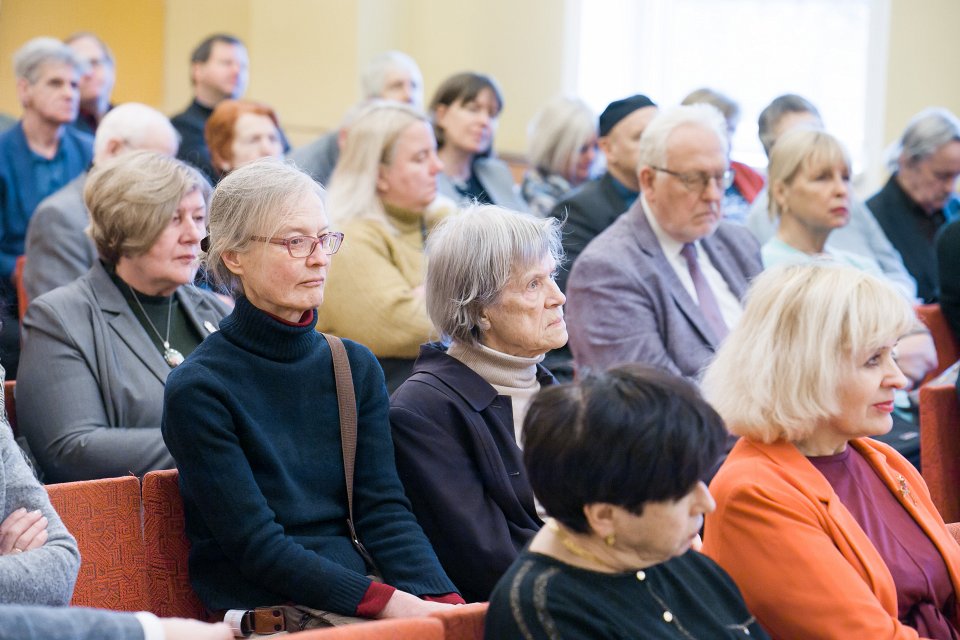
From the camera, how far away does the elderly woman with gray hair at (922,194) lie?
17.2ft

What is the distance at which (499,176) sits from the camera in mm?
5496

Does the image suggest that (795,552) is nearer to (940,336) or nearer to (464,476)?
(464,476)

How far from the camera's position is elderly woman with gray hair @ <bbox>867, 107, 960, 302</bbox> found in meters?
5.23

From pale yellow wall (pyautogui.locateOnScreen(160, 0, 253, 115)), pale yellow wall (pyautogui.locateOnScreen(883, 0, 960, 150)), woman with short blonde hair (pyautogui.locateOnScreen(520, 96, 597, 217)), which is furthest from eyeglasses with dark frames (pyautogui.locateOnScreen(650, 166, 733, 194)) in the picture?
pale yellow wall (pyautogui.locateOnScreen(883, 0, 960, 150))

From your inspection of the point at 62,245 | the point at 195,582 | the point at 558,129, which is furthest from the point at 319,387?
the point at 558,129

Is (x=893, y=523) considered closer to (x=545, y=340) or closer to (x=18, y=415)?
(x=545, y=340)

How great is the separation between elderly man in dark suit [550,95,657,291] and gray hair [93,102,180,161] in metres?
1.46

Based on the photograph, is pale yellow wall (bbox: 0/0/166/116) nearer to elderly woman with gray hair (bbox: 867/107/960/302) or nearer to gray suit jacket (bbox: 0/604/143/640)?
elderly woman with gray hair (bbox: 867/107/960/302)

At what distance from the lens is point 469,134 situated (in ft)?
17.4

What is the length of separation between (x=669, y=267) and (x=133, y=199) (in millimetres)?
1514

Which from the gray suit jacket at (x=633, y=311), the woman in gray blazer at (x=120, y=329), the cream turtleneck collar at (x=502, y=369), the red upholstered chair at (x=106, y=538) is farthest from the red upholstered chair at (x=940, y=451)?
the red upholstered chair at (x=106, y=538)

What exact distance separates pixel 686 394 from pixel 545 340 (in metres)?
0.81

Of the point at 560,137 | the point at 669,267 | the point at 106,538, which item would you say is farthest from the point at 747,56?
the point at 106,538

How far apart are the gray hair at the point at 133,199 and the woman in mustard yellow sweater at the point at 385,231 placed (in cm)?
Answer: 70
